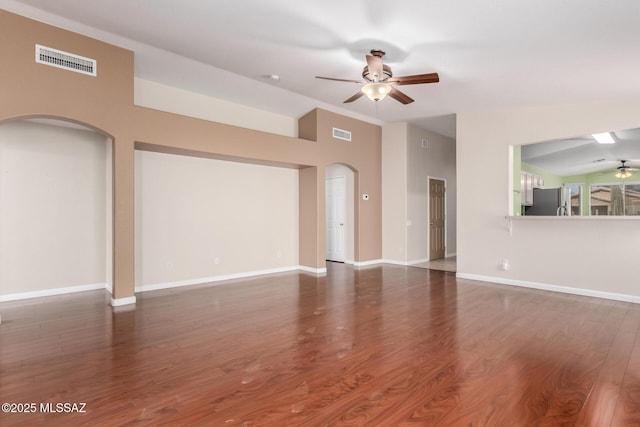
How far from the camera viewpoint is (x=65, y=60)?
12.6 feet

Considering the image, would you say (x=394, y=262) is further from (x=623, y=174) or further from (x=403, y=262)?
(x=623, y=174)

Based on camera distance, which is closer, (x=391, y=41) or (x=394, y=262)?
(x=391, y=41)

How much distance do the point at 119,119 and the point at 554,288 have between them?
21.6 ft

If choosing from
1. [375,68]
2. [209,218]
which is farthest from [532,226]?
[209,218]

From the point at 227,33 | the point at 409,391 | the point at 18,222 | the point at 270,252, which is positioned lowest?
the point at 409,391

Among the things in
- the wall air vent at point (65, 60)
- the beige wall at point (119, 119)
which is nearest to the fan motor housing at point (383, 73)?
the beige wall at point (119, 119)

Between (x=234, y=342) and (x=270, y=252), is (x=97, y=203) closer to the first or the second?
(x=270, y=252)

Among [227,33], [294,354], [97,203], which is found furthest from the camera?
[97,203]

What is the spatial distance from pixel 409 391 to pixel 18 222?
525 centimetres

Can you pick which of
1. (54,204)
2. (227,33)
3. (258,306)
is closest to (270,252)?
(258,306)

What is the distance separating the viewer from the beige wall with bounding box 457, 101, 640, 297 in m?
4.58

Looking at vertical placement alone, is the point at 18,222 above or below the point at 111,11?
below

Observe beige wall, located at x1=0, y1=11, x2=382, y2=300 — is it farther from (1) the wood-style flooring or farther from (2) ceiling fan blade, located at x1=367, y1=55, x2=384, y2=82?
(1) the wood-style flooring

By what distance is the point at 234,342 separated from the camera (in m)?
3.12
